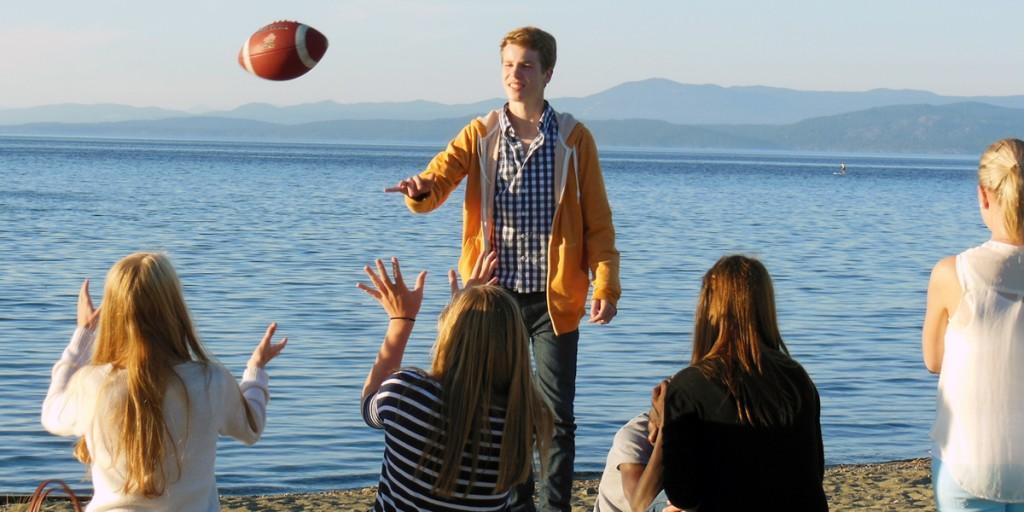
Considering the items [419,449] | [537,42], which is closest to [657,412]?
[419,449]

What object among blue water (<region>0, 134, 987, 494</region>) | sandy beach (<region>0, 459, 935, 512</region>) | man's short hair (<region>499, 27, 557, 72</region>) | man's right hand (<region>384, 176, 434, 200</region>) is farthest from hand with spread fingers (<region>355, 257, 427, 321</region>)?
blue water (<region>0, 134, 987, 494</region>)

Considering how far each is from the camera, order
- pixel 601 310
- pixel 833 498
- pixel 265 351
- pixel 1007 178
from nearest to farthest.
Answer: pixel 1007 178 < pixel 265 351 < pixel 601 310 < pixel 833 498

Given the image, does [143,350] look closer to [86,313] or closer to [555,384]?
[86,313]

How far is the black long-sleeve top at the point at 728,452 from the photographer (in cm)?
377

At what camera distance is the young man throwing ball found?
5332 millimetres

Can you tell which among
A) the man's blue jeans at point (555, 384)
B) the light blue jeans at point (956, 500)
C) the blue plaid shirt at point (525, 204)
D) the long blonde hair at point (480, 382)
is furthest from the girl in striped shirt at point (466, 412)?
the blue plaid shirt at point (525, 204)

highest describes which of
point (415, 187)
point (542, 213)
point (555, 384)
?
point (415, 187)

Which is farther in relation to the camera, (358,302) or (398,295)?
(358,302)

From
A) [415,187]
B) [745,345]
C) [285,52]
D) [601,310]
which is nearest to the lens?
[745,345]

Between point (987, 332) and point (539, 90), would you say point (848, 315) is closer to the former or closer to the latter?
point (539, 90)

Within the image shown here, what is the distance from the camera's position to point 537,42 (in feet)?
17.5

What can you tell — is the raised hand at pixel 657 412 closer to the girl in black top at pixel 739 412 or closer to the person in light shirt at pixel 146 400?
the girl in black top at pixel 739 412

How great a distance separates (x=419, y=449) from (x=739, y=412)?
848mm

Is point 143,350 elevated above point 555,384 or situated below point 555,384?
above
